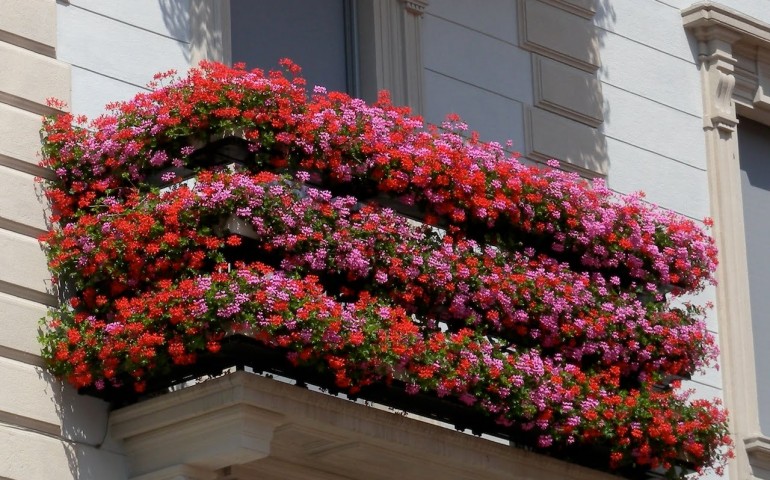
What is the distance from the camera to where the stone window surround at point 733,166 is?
15289mm

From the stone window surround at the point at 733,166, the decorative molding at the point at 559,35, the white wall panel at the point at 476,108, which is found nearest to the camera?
the white wall panel at the point at 476,108

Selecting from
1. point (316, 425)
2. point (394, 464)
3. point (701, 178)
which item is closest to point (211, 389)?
point (316, 425)

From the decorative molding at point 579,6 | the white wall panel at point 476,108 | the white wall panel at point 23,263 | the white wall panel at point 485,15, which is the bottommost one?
the white wall panel at point 23,263

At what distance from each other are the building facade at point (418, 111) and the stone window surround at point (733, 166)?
0.02 metres

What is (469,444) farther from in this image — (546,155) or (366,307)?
(546,155)

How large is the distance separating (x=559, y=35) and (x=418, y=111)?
5.87 feet

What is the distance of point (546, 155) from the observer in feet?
48.8

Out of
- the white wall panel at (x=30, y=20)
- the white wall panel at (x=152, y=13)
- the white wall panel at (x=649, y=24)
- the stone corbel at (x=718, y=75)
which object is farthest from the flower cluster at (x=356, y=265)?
the stone corbel at (x=718, y=75)

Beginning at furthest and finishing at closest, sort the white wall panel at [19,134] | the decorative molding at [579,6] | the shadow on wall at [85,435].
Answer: the decorative molding at [579,6] → the white wall panel at [19,134] → the shadow on wall at [85,435]

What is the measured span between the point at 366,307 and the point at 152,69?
7.39 ft

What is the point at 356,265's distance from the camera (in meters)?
11.5

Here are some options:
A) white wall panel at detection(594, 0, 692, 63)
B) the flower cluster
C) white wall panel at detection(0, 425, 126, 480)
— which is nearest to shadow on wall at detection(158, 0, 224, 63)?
the flower cluster

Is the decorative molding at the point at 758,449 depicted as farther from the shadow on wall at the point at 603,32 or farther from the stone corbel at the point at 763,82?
the stone corbel at the point at 763,82

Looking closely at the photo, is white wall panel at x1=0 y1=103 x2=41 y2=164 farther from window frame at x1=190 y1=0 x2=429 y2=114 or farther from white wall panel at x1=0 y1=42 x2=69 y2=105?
window frame at x1=190 y1=0 x2=429 y2=114
